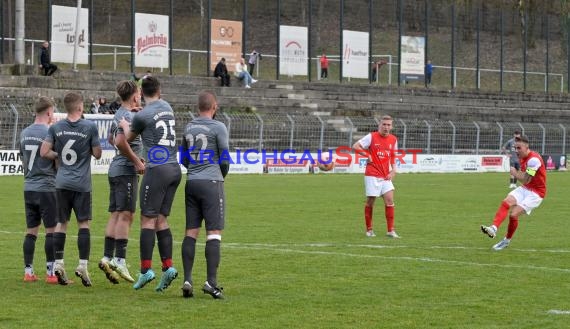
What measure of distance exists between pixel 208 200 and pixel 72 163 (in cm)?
179

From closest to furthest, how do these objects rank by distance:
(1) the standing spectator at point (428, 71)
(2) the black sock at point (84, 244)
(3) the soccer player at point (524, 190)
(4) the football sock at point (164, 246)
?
(4) the football sock at point (164, 246) < (2) the black sock at point (84, 244) < (3) the soccer player at point (524, 190) < (1) the standing spectator at point (428, 71)

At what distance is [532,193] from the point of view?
16.5 metres

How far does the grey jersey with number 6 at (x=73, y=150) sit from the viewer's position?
1185cm

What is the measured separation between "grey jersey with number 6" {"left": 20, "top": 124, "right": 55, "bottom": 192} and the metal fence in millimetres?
22837

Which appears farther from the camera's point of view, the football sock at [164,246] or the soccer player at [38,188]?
the soccer player at [38,188]

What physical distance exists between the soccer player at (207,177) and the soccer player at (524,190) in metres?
6.37

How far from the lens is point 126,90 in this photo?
11812 millimetres

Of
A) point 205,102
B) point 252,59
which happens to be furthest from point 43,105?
point 252,59

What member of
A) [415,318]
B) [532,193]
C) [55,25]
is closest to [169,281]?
[415,318]

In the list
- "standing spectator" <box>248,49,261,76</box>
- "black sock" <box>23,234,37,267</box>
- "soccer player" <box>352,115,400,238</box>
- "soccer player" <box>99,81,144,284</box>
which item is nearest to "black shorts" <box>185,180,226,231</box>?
"soccer player" <box>99,81,144,284</box>

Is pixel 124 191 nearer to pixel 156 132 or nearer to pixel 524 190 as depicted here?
pixel 156 132

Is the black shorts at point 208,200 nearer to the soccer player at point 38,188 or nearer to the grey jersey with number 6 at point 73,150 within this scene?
the grey jersey with number 6 at point 73,150

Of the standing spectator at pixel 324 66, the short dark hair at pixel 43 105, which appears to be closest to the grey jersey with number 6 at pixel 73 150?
the short dark hair at pixel 43 105

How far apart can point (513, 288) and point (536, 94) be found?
54.7 m
